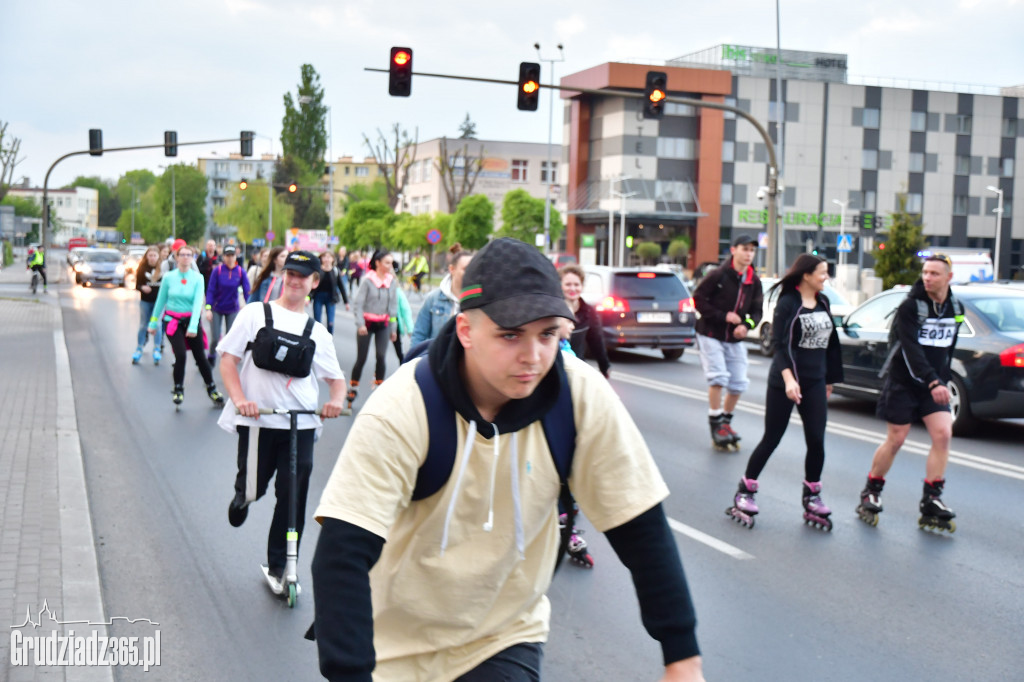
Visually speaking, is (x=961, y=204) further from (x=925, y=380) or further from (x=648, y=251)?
(x=925, y=380)

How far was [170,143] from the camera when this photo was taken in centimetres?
3906

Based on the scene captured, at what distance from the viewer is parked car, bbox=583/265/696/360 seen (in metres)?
19.8

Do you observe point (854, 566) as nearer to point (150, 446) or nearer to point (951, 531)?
point (951, 531)

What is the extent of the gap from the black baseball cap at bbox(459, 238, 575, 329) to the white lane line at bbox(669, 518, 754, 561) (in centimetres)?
485

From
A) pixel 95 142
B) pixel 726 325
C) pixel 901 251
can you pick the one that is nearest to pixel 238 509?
pixel 726 325

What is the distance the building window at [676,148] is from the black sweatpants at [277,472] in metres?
71.1

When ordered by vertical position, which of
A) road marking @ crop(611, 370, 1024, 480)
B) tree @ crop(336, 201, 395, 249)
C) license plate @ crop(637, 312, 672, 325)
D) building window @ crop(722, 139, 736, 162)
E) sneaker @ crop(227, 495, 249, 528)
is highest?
building window @ crop(722, 139, 736, 162)

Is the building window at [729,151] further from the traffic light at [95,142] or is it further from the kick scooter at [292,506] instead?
the kick scooter at [292,506]

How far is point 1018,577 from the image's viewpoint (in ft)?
21.0

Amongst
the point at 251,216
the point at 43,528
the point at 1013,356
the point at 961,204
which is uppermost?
the point at 961,204

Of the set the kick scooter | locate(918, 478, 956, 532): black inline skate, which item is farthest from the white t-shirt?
locate(918, 478, 956, 532): black inline skate

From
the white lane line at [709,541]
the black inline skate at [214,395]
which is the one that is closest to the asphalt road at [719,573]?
the white lane line at [709,541]

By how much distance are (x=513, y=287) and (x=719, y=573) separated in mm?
4571

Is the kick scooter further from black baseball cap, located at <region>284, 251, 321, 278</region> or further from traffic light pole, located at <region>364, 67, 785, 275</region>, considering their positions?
traffic light pole, located at <region>364, 67, 785, 275</region>
